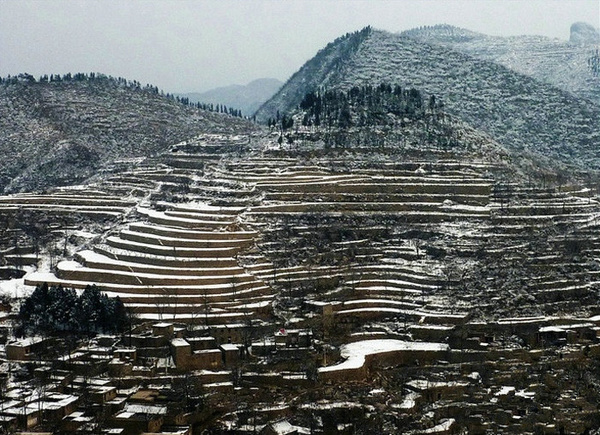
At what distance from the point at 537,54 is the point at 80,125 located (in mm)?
56848

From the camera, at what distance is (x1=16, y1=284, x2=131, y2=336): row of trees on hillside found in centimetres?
3275

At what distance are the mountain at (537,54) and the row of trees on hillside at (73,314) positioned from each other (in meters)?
64.9

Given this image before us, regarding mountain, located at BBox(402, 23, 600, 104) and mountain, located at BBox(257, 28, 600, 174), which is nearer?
mountain, located at BBox(257, 28, 600, 174)

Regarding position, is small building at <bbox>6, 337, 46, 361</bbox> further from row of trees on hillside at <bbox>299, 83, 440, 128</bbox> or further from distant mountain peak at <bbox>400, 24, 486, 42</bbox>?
distant mountain peak at <bbox>400, 24, 486, 42</bbox>

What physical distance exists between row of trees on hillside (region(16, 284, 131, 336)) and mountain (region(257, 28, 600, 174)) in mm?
27567

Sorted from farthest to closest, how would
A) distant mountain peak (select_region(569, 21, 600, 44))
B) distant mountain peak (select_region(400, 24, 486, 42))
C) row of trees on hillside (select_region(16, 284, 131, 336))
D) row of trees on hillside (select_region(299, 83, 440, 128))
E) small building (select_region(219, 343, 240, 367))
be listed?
1. distant mountain peak (select_region(569, 21, 600, 44))
2. distant mountain peak (select_region(400, 24, 486, 42))
3. row of trees on hillside (select_region(299, 83, 440, 128))
4. row of trees on hillside (select_region(16, 284, 131, 336))
5. small building (select_region(219, 343, 240, 367))

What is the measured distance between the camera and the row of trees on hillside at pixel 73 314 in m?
32.8

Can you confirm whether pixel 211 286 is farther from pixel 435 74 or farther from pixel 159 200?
pixel 435 74

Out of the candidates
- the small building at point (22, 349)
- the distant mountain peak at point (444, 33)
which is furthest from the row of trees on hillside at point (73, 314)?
the distant mountain peak at point (444, 33)

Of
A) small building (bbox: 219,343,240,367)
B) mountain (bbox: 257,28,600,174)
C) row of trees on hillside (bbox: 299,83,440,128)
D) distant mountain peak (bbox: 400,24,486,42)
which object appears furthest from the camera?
distant mountain peak (bbox: 400,24,486,42)

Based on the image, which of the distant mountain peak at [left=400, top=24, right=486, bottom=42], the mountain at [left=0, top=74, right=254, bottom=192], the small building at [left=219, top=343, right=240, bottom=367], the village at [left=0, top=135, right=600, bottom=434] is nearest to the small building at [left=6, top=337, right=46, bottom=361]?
the village at [left=0, top=135, right=600, bottom=434]

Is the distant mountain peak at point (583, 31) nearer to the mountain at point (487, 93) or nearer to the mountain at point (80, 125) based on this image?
the mountain at point (487, 93)

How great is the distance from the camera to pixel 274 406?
26938mm

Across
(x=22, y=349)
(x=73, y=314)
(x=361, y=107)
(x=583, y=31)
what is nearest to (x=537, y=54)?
(x=583, y=31)
